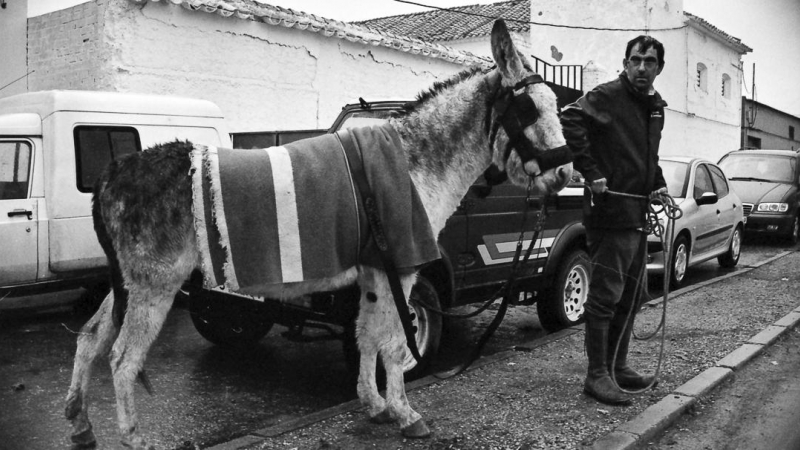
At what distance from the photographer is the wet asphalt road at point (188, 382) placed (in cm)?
463

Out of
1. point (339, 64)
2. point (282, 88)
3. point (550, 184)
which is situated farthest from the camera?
point (339, 64)

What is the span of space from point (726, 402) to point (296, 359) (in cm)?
361

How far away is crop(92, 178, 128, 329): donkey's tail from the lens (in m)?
3.72

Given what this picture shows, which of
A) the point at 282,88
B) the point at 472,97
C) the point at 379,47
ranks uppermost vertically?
the point at 379,47

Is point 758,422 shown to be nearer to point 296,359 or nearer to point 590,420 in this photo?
point 590,420

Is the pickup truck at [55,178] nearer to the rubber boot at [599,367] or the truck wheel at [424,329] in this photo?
the truck wheel at [424,329]

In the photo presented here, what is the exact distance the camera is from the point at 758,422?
15.3ft

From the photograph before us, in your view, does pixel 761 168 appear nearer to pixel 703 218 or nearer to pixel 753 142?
pixel 703 218

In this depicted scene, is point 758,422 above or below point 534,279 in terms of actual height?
below

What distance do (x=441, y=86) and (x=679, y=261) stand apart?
7279mm

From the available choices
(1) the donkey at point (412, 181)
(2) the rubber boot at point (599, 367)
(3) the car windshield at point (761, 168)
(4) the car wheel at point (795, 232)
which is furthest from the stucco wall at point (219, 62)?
(4) the car wheel at point (795, 232)

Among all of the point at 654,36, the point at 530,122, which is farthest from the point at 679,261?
the point at 654,36

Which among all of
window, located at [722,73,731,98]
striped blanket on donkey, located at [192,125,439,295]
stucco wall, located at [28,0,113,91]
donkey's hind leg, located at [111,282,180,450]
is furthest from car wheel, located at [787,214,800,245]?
donkey's hind leg, located at [111,282,180,450]

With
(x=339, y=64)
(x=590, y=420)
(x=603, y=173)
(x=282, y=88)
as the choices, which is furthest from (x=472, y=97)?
(x=339, y=64)
